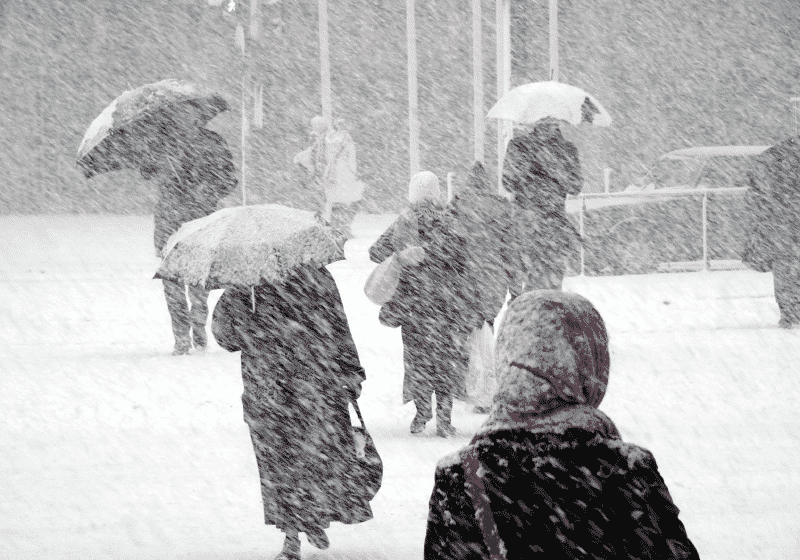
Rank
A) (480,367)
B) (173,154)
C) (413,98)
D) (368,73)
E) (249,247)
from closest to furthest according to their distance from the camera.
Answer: (249,247) < (480,367) < (173,154) < (413,98) < (368,73)

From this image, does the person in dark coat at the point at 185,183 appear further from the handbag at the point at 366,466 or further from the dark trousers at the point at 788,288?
the handbag at the point at 366,466

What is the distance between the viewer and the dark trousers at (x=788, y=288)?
11711mm

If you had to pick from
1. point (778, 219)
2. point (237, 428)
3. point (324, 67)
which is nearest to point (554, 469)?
point (237, 428)

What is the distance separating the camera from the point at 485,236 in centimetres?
768

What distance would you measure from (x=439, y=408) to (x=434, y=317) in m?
0.54

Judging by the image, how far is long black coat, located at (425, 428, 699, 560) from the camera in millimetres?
2299

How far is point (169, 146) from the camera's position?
1053 cm

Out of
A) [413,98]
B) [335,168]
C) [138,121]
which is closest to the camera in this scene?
[138,121]

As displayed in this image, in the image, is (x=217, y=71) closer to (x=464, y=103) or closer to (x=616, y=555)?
(x=464, y=103)

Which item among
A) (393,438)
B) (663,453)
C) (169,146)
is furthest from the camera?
(169,146)

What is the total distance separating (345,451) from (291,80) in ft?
73.7

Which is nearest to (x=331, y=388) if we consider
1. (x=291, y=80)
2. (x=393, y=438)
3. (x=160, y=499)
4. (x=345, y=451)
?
(x=345, y=451)

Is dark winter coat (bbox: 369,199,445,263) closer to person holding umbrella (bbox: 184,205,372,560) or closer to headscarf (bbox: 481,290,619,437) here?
person holding umbrella (bbox: 184,205,372,560)

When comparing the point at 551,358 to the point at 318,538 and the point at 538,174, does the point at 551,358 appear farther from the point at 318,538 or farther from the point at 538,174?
the point at 538,174
